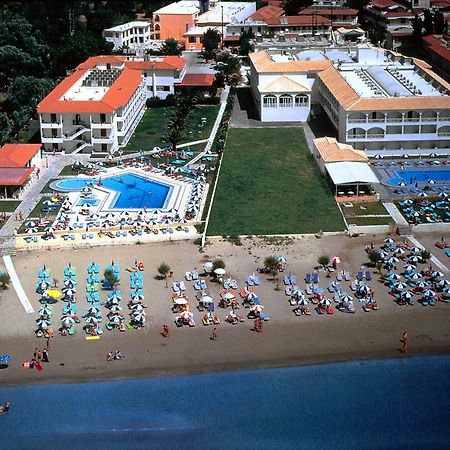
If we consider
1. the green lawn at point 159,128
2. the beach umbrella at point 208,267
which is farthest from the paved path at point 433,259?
the green lawn at point 159,128

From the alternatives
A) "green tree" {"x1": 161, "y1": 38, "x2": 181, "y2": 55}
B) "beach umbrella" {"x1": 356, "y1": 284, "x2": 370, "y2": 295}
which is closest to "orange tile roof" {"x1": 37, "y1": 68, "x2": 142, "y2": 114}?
"green tree" {"x1": 161, "y1": 38, "x2": 181, "y2": 55}

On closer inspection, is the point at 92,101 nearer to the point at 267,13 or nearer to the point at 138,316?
the point at 138,316

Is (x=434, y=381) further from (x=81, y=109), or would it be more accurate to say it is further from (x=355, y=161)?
(x=81, y=109)

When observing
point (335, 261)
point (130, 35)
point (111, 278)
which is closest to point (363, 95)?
point (335, 261)

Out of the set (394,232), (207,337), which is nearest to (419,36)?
(394,232)

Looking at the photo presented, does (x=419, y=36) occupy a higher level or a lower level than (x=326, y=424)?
higher

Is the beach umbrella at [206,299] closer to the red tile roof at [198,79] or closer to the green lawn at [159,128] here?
the green lawn at [159,128]
